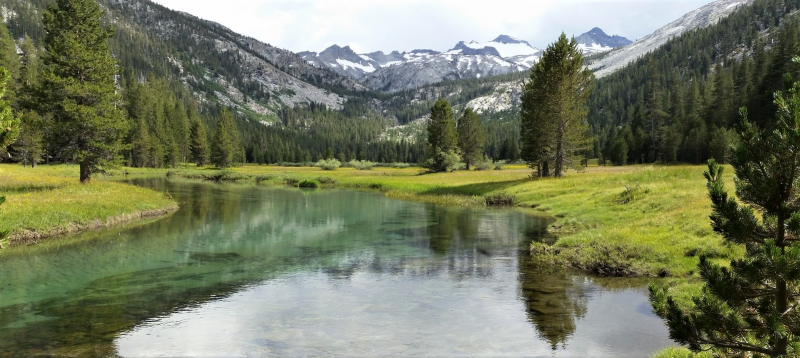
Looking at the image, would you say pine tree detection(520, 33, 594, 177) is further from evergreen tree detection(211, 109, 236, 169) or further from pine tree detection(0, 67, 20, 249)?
evergreen tree detection(211, 109, 236, 169)

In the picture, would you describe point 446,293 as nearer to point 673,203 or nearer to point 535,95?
point 673,203

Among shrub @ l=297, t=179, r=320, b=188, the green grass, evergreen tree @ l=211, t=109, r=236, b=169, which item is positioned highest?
evergreen tree @ l=211, t=109, r=236, b=169

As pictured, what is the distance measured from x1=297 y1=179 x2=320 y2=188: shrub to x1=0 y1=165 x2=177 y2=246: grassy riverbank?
38.6 m

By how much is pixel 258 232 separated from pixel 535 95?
4411 centimetres

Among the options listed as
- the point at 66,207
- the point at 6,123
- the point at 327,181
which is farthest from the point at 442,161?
the point at 6,123

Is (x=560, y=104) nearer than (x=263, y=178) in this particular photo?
Yes

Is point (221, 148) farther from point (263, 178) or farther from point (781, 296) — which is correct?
point (781, 296)

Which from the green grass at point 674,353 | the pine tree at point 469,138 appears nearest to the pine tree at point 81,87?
the green grass at point 674,353

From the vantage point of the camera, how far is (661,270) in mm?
17609

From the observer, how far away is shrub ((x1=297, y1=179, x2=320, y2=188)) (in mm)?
81119

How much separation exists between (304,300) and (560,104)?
5009cm

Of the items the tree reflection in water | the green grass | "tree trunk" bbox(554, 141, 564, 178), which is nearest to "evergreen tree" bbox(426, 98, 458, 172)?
"tree trunk" bbox(554, 141, 564, 178)

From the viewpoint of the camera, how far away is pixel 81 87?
39.5m

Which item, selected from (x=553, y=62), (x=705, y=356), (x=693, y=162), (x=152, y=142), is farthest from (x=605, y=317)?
(x=152, y=142)
